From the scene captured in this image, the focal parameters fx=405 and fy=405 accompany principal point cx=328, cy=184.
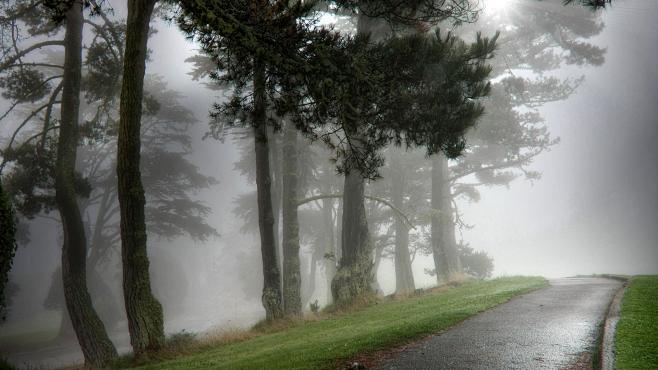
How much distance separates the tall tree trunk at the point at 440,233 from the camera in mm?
20123

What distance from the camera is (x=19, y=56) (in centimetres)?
1316

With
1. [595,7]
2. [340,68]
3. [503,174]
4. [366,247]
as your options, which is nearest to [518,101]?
[503,174]

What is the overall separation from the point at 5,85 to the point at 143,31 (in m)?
8.05

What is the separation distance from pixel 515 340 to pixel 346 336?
9.75 ft

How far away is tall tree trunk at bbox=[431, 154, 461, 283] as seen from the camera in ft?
66.0

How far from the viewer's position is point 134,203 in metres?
9.40

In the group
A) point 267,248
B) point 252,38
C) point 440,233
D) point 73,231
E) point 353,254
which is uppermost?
point 252,38

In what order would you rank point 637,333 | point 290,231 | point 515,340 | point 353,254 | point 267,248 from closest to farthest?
point 637,333, point 515,340, point 267,248, point 353,254, point 290,231

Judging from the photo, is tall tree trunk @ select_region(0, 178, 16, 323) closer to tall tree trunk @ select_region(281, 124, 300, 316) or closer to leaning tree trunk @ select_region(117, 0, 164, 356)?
leaning tree trunk @ select_region(117, 0, 164, 356)

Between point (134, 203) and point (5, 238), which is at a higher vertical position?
point (134, 203)

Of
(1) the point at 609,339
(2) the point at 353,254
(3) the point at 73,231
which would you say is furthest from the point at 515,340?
(3) the point at 73,231

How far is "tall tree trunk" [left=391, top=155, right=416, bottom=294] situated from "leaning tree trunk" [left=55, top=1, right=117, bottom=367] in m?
18.2

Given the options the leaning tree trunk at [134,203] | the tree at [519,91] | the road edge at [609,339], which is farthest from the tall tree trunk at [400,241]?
the leaning tree trunk at [134,203]

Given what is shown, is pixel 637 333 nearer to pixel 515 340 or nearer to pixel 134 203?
pixel 515 340
